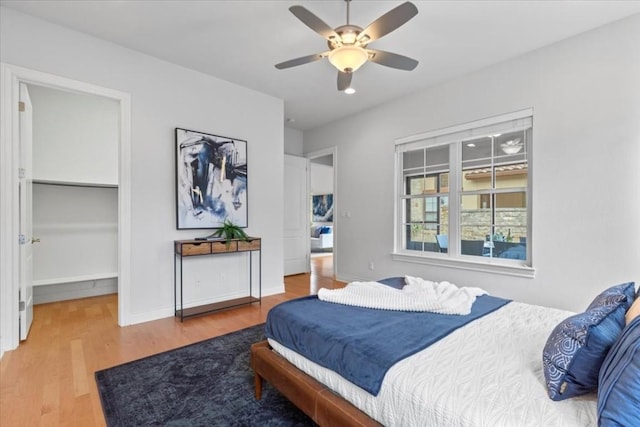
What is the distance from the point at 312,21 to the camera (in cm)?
204

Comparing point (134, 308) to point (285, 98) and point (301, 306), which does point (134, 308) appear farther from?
point (285, 98)

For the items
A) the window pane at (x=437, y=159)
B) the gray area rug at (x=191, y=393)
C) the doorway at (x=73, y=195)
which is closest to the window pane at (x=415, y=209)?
the window pane at (x=437, y=159)

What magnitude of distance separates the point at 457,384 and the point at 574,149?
9.66 feet

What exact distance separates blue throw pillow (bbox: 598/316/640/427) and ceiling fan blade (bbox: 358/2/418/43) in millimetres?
1902

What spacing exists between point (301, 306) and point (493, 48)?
3.23 meters

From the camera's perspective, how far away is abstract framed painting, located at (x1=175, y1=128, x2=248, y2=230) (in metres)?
3.61

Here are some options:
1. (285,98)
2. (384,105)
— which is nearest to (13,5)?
(285,98)

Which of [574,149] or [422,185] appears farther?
[422,185]

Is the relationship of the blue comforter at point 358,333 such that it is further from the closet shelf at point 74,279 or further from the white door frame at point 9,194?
the closet shelf at point 74,279

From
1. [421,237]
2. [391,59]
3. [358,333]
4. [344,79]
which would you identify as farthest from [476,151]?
[358,333]

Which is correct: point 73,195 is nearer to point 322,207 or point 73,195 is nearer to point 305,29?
point 305,29

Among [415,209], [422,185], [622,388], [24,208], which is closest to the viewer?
[622,388]

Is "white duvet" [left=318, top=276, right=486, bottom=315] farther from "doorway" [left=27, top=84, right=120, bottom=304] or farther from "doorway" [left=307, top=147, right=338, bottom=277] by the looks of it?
"doorway" [left=307, top=147, right=338, bottom=277]

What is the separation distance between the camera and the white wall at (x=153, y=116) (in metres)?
2.81
